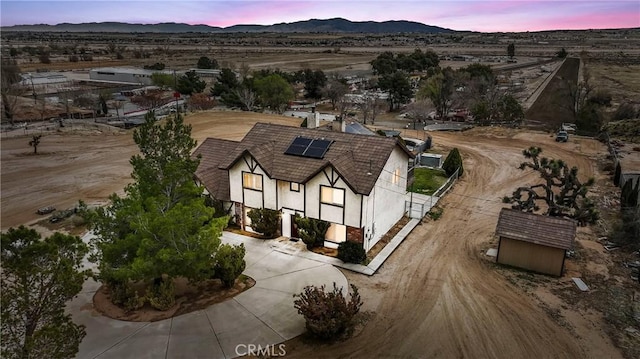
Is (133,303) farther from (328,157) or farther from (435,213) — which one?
(435,213)

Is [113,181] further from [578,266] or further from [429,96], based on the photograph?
[429,96]

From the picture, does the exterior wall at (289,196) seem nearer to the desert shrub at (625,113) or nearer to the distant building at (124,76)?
A: the desert shrub at (625,113)

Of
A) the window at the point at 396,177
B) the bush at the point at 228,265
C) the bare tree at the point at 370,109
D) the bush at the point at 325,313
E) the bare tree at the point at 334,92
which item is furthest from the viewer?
the bare tree at the point at 334,92

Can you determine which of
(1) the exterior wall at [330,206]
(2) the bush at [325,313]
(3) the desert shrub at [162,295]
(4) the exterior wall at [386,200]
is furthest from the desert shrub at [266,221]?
(2) the bush at [325,313]

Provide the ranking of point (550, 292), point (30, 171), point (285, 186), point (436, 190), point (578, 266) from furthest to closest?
1. point (30, 171)
2. point (436, 190)
3. point (285, 186)
4. point (578, 266)
5. point (550, 292)

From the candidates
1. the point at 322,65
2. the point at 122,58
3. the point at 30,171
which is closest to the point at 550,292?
the point at 30,171

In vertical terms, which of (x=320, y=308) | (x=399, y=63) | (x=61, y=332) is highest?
(x=399, y=63)

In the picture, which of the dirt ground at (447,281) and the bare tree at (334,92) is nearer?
the dirt ground at (447,281)
